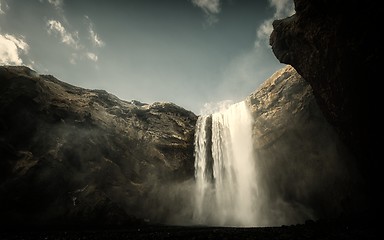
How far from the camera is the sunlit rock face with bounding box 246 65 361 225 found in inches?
1025

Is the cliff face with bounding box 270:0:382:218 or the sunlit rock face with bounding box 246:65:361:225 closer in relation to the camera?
the cliff face with bounding box 270:0:382:218

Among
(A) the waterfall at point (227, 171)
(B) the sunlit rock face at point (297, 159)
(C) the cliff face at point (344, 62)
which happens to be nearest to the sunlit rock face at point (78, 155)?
(A) the waterfall at point (227, 171)

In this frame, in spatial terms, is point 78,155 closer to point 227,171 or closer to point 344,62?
point 227,171

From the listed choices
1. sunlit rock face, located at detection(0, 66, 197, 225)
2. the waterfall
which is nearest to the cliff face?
the waterfall

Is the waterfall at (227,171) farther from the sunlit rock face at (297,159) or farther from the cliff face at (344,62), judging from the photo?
the cliff face at (344,62)

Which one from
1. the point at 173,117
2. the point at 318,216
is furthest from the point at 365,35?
the point at 173,117

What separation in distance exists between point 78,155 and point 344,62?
27.9 m

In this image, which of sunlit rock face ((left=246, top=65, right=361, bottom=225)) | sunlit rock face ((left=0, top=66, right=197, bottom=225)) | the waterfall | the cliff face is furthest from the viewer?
the waterfall

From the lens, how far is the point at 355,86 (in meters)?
19.7

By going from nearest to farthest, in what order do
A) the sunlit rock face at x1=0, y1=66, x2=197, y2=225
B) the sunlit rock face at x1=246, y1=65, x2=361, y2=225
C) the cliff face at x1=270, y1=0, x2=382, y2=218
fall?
the cliff face at x1=270, y1=0, x2=382, y2=218, the sunlit rock face at x1=0, y1=66, x2=197, y2=225, the sunlit rock face at x1=246, y1=65, x2=361, y2=225

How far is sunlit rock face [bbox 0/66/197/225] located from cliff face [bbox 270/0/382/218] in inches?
829

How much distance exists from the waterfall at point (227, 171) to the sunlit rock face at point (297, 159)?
1.36 metres

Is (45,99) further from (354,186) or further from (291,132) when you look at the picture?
(354,186)

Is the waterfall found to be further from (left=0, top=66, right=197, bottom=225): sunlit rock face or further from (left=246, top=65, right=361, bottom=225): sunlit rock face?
(left=0, top=66, right=197, bottom=225): sunlit rock face
